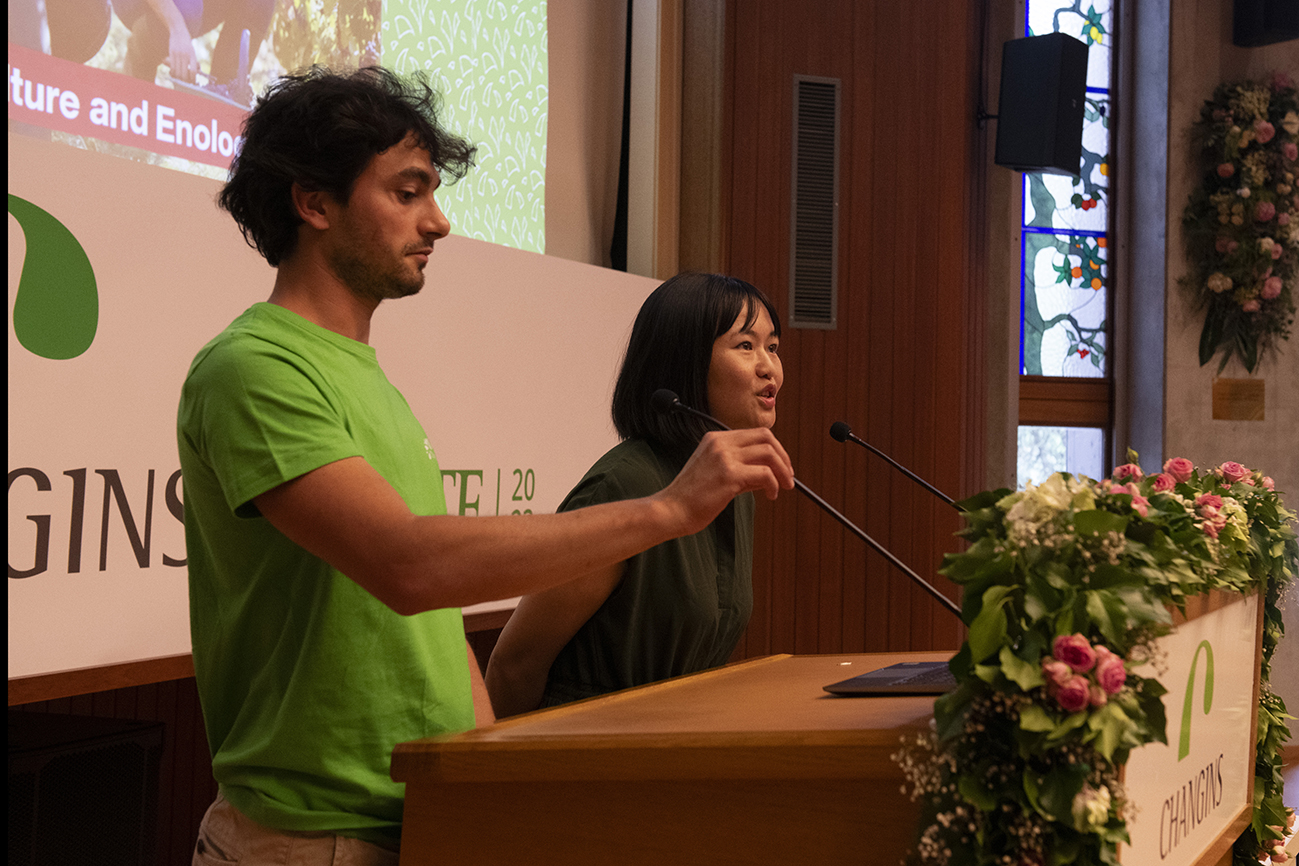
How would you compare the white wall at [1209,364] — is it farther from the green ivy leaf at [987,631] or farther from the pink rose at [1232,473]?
the green ivy leaf at [987,631]

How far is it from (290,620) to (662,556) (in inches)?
27.9

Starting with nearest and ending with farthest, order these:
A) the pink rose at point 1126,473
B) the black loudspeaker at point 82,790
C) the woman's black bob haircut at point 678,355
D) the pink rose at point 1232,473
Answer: the pink rose at point 1126,473 < the pink rose at point 1232,473 < the woman's black bob haircut at point 678,355 < the black loudspeaker at point 82,790

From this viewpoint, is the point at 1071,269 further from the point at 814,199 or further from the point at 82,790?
the point at 82,790

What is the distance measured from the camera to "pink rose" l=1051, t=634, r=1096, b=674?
980 mm

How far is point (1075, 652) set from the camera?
3.23 feet

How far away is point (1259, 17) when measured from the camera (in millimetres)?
5527

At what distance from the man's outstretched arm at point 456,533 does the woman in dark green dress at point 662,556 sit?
1.89 ft

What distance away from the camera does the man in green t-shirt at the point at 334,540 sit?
108 cm

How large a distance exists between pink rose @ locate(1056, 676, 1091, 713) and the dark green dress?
0.84m

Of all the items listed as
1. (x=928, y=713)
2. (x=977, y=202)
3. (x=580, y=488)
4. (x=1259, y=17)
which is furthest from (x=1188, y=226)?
(x=928, y=713)

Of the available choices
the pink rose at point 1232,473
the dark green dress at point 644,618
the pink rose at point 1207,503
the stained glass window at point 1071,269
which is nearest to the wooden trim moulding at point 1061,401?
the stained glass window at point 1071,269

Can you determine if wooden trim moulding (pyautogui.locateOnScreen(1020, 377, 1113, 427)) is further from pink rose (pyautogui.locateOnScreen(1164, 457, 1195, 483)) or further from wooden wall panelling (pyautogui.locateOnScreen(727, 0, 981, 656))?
pink rose (pyautogui.locateOnScreen(1164, 457, 1195, 483))

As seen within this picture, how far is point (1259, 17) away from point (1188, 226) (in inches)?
37.5

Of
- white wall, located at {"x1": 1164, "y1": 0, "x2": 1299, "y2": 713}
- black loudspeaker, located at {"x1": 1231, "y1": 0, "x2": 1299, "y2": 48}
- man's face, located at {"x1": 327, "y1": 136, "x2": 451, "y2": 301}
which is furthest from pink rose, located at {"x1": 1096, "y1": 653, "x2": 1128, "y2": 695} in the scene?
black loudspeaker, located at {"x1": 1231, "y1": 0, "x2": 1299, "y2": 48}
